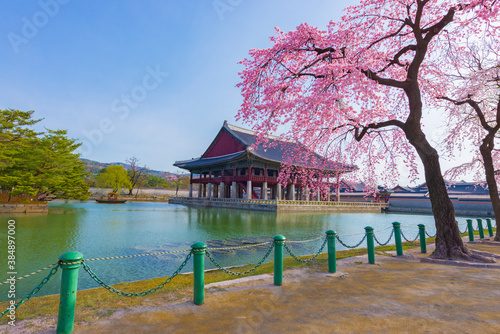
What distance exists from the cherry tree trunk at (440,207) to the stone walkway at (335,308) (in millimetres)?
1572

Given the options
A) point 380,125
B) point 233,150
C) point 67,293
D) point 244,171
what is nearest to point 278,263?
point 67,293

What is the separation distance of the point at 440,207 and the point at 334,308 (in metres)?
5.50

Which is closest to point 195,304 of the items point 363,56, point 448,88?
point 363,56

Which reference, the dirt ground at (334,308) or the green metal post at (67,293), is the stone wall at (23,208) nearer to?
the dirt ground at (334,308)

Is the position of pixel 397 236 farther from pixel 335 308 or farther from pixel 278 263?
pixel 335 308

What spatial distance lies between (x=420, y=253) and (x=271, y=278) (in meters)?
5.63

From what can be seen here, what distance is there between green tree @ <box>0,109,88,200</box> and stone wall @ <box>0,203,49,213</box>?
1.09 m

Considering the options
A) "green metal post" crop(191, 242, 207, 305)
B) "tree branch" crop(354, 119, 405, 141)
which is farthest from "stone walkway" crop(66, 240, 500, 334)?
"tree branch" crop(354, 119, 405, 141)

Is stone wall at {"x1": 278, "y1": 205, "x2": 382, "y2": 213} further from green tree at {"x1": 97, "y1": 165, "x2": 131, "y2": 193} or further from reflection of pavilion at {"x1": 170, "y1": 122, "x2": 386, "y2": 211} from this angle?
green tree at {"x1": 97, "y1": 165, "x2": 131, "y2": 193}

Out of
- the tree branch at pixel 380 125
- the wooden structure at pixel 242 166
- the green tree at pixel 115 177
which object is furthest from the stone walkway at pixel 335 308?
the green tree at pixel 115 177

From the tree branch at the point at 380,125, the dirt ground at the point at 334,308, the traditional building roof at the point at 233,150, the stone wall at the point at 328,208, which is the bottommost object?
the stone wall at the point at 328,208

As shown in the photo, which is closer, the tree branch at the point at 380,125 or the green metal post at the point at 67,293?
the green metal post at the point at 67,293

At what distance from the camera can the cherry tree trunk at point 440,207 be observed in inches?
274

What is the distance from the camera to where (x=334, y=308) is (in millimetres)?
3693
